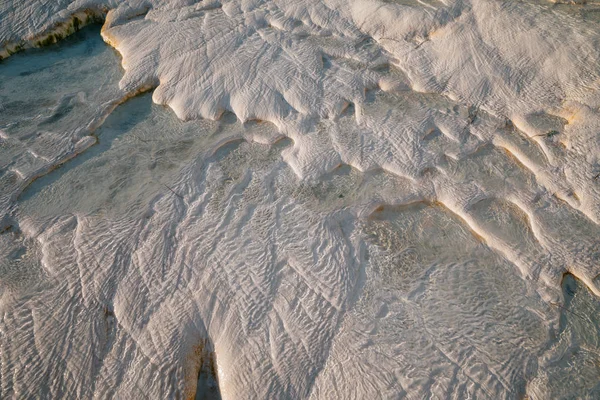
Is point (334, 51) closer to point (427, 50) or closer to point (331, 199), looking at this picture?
point (427, 50)

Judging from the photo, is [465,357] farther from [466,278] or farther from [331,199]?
[331,199]

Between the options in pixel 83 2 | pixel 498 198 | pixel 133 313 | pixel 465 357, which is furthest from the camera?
pixel 83 2

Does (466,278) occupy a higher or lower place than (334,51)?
lower

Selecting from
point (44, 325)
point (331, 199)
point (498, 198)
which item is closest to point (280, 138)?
point (331, 199)

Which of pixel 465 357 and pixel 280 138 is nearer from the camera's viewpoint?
pixel 465 357

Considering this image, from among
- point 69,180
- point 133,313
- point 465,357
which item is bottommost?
point 465,357

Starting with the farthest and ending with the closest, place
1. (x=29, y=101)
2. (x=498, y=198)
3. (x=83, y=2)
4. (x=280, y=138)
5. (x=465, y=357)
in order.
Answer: (x=83, y=2) < (x=29, y=101) < (x=280, y=138) < (x=498, y=198) < (x=465, y=357)
